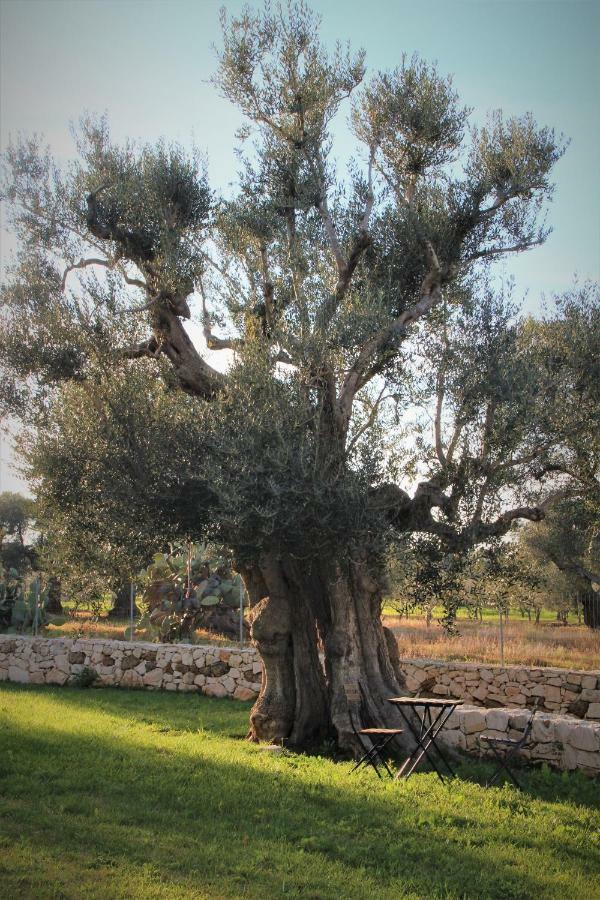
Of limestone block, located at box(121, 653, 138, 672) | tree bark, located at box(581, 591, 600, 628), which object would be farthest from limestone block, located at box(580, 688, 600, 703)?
limestone block, located at box(121, 653, 138, 672)

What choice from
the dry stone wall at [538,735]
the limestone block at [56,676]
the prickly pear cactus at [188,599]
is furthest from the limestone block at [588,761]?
the limestone block at [56,676]

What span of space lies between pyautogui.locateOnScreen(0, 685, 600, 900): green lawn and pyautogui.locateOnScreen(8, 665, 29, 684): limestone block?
8246 millimetres

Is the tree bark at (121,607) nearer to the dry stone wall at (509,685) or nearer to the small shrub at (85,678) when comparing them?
the small shrub at (85,678)

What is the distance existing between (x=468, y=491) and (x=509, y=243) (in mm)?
4505

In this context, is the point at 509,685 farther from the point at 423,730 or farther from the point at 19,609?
the point at 19,609

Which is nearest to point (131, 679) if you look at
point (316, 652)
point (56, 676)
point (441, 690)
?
point (56, 676)

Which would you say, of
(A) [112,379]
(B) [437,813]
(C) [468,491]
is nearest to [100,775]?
(B) [437,813]

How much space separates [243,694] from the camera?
1662cm

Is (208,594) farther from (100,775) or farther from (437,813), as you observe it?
(437,813)

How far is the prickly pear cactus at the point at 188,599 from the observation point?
19938 mm

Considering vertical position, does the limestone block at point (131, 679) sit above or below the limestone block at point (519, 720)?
below

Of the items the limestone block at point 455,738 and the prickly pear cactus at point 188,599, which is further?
the prickly pear cactus at point 188,599

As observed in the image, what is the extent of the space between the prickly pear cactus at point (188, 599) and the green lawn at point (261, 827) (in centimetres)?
862

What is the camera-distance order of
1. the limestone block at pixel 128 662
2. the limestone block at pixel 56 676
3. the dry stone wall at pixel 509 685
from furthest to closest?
the limestone block at pixel 56 676, the limestone block at pixel 128 662, the dry stone wall at pixel 509 685
